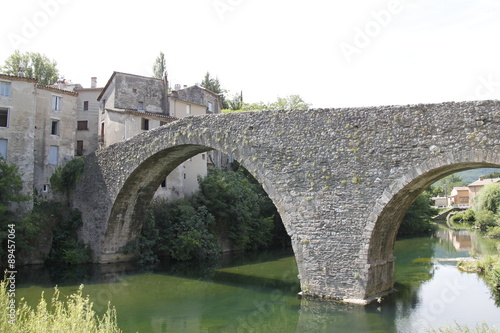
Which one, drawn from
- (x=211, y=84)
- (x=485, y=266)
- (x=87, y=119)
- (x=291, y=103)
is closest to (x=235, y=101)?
(x=211, y=84)

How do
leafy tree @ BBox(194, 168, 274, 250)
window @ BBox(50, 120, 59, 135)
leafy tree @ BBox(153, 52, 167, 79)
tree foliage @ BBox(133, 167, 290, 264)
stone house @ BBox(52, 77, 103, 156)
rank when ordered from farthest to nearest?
1. leafy tree @ BBox(153, 52, 167, 79)
2. stone house @ BBox(52, 77, 103, 156)
3. window @ BBox(50, 120, 59, 135)
4. leafy tree @ BBox(194, 168, 274, 250)
5. tree foliage @ BBox(133, 167, 290, 264)

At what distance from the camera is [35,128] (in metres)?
22.2

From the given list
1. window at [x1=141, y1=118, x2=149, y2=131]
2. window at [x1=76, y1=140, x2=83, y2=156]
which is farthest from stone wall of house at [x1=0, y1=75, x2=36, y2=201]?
window at [x1=76, y1=140, x2=83, y2=156]

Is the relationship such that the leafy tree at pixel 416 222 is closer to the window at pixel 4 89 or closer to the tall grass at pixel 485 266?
the tall grass at pixel 485 266

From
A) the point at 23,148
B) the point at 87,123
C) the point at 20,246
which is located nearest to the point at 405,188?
the point at 20,246

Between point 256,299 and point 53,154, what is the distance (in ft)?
49.2

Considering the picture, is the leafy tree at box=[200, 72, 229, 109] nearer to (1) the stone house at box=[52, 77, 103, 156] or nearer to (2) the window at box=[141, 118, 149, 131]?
(1) the stone house at box=[52, 77, 103, 156]

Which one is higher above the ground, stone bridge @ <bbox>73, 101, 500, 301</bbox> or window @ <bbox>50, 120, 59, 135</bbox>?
window @ <bbox>50, 120, 59, 135</bbox>

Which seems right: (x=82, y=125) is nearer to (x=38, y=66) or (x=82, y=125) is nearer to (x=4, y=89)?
(x=38, y=66)

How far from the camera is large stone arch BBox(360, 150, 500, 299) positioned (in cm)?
928

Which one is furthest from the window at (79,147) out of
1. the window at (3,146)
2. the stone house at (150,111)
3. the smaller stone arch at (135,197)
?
the smaller stone arch at (135,197)

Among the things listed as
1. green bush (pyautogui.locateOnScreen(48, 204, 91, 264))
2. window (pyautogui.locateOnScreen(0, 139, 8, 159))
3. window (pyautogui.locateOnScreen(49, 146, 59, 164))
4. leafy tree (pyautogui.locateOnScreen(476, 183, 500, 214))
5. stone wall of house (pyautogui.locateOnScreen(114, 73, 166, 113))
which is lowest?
green bush (pyautogui.locateOnScreen(48, 204, 91, 264))

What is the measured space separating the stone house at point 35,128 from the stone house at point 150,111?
2124 millimetres

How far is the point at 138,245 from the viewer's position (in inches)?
738
